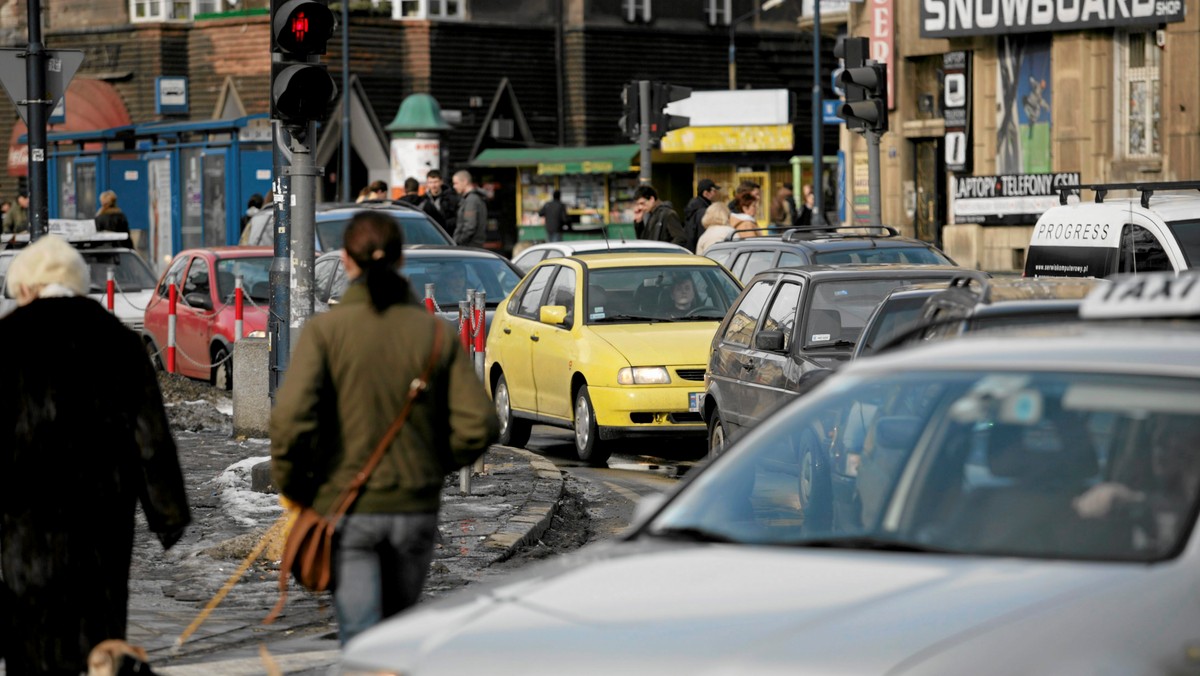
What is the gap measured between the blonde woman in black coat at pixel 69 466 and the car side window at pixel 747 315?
22.9 feet

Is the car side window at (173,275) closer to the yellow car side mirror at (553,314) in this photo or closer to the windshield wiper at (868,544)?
the yellow car side mirror at (553,314)

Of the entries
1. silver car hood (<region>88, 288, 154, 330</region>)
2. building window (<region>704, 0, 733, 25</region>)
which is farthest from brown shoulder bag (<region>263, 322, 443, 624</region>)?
building window (<region>704, 0, 733, 25</region>)

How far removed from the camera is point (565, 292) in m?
15.7

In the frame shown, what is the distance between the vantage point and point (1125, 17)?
111 feet

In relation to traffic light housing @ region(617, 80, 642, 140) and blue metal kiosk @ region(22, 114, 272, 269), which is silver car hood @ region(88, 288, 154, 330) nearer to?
traffic light housing @ region(617, 80, 642, 140)

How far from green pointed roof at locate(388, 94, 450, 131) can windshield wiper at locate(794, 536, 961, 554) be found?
150 ft

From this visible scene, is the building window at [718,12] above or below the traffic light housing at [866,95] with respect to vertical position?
above

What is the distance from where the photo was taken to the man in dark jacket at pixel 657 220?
2278 cm

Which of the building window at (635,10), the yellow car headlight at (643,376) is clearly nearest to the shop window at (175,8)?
the building window at (635,10)

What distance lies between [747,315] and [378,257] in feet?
24.4

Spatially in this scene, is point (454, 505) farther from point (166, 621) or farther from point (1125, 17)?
point (1125, 17)

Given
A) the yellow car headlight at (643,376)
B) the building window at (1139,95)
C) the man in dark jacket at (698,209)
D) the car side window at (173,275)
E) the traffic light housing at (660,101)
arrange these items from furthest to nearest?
the building window at (1139,95) < the traffic light housing at (660,101) < the man in dark jacket at (698,209) < the car side window at (173,275) < the yellow car headlight at (643,376)

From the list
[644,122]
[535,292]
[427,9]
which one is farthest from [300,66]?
[427,9]

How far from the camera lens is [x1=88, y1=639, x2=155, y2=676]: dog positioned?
219 inches
